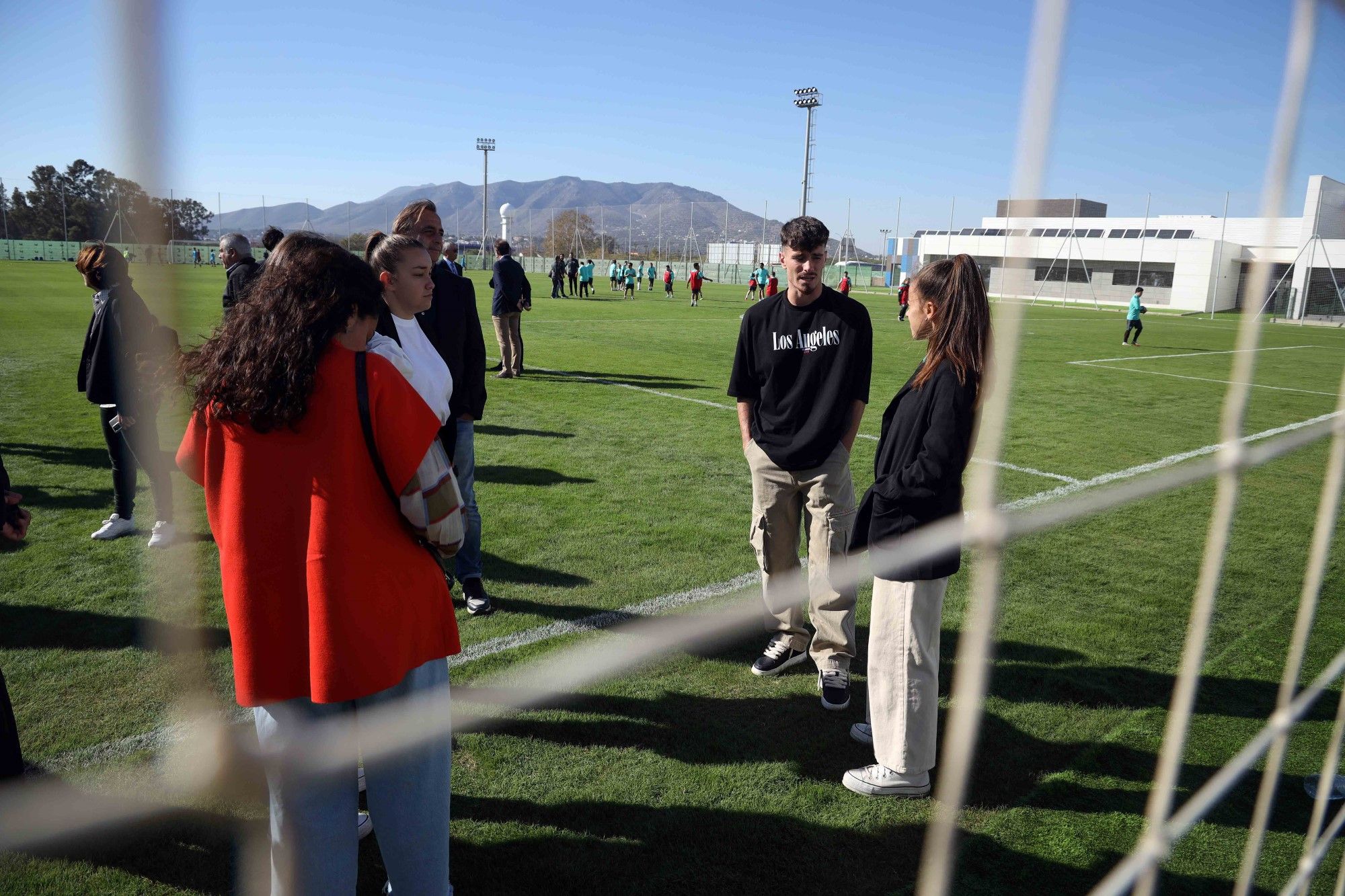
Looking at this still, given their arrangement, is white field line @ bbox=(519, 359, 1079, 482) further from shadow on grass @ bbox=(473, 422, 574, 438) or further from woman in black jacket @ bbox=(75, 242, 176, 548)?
woman in black jacket @ bbox=(75, 242, 176, 548)

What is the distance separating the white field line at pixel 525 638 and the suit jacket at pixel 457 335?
113 cm

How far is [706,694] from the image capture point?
3709 mm

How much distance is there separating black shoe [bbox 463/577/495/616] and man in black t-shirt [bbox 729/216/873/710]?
1.43 m

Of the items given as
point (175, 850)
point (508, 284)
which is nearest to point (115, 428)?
point (175, 850)

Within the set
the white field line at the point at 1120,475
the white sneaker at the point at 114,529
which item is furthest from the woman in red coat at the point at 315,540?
the white field line at the point at 1120,475

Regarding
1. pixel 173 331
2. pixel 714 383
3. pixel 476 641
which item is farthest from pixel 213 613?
pixel 714 383

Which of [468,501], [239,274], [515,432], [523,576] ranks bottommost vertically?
[523,576]

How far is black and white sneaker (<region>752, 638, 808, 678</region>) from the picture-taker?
390cm

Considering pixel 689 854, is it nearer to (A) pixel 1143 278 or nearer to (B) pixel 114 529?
(B) pixel 114 529

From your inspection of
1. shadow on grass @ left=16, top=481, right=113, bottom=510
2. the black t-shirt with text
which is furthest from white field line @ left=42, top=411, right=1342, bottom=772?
shadow on grass @ left=16, top=481, right=113, bottom=510

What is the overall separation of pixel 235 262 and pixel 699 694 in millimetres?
3916

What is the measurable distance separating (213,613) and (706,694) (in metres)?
2.56

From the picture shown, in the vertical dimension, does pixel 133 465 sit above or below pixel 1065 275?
below

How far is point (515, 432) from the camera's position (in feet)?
29.2
